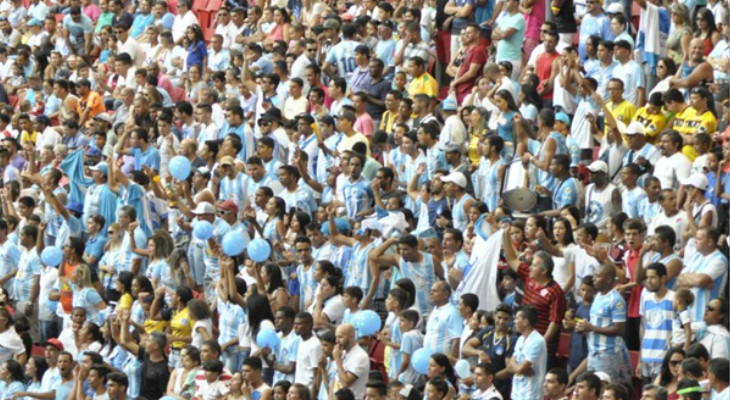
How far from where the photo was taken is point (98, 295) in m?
17.3

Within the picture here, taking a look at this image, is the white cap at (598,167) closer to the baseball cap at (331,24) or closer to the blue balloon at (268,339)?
the blue balloon at (268,339)

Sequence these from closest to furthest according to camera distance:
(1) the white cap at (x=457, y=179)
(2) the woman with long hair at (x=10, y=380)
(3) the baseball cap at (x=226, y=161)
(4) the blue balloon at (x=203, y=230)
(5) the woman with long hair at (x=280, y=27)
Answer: (2) the woman with long hair at (x=10, y=380) < (1) the white cap at (x=457, y=179) < (4) the blue balloon at (x=203, y=230) < (3) the baseball cap at (x=226, y=161) < (5) the woman with long hair at (x=280, y=27)

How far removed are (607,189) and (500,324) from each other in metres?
2.35

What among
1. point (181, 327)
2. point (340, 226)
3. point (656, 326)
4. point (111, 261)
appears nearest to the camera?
point (656, 326)

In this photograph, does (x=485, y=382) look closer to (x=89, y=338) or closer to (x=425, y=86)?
(x=89, y=338)

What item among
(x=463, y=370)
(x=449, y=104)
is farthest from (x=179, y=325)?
(x=449, y=104)

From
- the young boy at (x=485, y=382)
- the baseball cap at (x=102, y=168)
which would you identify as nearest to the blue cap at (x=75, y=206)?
the baseball cap at (x=102, y=168)

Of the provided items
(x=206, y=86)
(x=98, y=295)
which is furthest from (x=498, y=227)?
(x=206, y=86)

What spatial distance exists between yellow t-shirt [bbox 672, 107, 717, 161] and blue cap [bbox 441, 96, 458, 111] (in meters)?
2.72

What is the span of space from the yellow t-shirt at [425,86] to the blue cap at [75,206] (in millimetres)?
3599

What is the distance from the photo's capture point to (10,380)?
1648 centimetres

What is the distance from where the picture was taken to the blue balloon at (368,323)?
48.8ft

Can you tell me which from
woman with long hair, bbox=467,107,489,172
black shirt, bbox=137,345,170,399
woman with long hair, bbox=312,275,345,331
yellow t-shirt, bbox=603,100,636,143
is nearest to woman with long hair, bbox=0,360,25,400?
black shirt, bbox=137,345,170,399

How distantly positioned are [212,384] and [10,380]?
7.89ft
